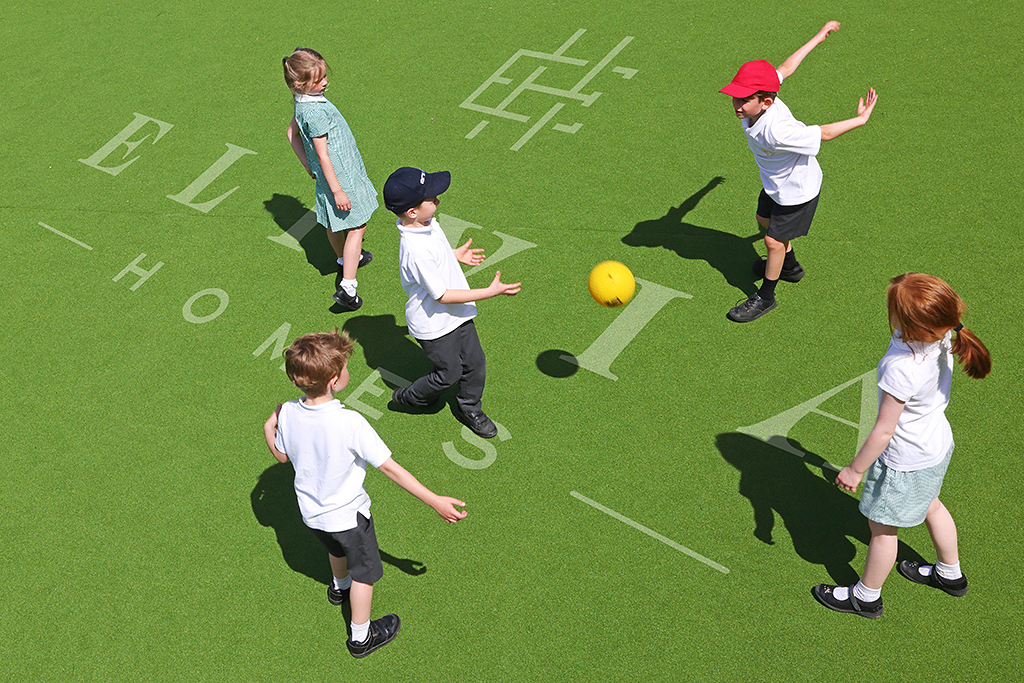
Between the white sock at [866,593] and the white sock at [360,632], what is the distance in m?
2.53

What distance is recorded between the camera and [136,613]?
4840 millimetres

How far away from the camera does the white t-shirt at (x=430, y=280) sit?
15.1ft

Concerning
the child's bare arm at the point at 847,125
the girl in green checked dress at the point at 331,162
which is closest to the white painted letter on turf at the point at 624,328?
the child's bare arm at the point at 847,125

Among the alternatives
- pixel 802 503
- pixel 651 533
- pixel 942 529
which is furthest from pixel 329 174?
pixel 942 529

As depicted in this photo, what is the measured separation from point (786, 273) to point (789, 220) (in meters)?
0.64

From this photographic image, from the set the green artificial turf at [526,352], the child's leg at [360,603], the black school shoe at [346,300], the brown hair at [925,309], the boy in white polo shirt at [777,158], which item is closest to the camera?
the brown hair at [925,309]

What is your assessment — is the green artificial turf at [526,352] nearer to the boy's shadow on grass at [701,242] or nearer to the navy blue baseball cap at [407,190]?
the boy's shadow on grass at [701,242]

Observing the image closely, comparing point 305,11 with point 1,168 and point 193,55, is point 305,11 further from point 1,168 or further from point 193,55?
point 1,168

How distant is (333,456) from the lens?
12.4 feet

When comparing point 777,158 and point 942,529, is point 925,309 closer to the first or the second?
point 942,529

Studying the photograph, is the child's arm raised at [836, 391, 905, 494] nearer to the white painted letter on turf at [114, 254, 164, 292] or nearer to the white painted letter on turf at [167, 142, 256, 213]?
the white painted letter on turf at [114, 254, 164, 292]

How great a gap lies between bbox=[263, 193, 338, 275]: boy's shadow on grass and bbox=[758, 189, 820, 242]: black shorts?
3334 mm

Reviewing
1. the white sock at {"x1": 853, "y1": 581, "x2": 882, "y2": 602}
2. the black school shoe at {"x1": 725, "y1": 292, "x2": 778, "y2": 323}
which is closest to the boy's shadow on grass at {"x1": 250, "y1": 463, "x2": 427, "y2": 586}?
the white sock at {"x1": 853, "y1": 581, "x2": 882, "y2": 602}

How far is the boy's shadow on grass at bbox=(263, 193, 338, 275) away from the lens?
6809mm
